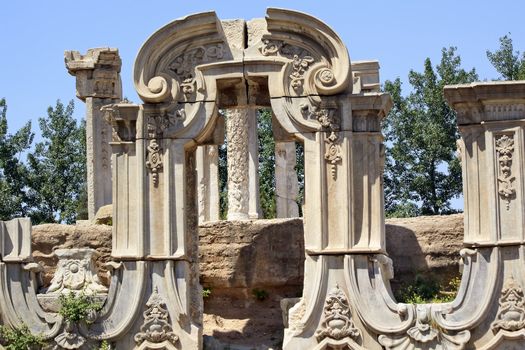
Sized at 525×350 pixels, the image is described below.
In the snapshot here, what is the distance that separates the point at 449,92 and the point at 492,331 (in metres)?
3.30

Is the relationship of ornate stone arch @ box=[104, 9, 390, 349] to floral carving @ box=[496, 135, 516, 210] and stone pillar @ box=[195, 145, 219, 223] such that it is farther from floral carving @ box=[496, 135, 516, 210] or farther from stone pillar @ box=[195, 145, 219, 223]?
stone pillar @ box=[195, 145, 219, 223]

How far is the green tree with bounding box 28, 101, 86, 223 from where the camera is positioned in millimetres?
38250

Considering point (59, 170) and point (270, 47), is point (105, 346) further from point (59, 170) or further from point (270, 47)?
point (59, 170)

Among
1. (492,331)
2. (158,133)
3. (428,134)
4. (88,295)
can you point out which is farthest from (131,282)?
(428,134)

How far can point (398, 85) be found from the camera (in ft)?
118

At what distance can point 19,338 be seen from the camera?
19.9m

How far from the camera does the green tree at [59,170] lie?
1506 inches

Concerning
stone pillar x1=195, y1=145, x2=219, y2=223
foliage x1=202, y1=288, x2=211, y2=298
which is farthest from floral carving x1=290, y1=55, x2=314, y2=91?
stone pillar x1=195, y1=145, x2=219, y2=223

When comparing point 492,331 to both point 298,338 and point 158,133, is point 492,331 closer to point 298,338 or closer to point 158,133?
point 298,338

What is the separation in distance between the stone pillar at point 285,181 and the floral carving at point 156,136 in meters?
10.9

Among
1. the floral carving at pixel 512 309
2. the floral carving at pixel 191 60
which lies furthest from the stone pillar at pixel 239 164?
the floral carving at pixel 512 309

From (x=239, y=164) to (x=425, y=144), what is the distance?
21.2ft

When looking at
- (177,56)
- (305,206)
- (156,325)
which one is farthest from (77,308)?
(177,56)

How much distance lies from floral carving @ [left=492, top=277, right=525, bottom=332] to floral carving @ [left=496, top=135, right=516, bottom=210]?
113cm
